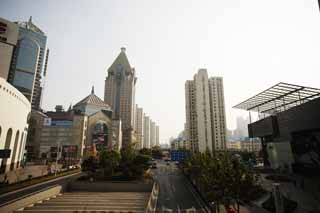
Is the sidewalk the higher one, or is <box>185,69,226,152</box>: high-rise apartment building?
<box>185,69,226,152</box>: high-rise apartment building

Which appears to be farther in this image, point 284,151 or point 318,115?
point 284,151

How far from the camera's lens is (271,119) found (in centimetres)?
3127

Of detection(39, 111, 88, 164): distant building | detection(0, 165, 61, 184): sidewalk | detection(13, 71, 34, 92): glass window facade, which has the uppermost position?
detection(13, 71, 34, 92): glass window facade

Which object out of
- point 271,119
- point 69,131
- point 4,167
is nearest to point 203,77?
point 271,119

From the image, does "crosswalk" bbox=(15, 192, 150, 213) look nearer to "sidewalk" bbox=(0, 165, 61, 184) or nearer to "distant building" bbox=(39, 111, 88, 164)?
"sidewalk" bbox=(0, 165, 61, 184)

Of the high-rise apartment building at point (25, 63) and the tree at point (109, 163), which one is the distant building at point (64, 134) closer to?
the high-rise apartment building at point (25, 63)

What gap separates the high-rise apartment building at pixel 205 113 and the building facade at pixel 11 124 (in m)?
68.2

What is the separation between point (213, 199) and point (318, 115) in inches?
683

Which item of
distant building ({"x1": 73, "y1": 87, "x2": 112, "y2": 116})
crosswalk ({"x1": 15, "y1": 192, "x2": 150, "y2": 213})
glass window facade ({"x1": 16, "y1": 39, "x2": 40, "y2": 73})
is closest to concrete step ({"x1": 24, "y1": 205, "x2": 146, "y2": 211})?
crosswalk ({"x1": 15, "y1": 192, "x2": 150, "y2": 213})

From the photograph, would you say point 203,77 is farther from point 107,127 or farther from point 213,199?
point 213,199

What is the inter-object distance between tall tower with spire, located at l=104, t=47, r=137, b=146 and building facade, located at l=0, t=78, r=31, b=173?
76.8m

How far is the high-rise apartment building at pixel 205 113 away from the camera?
87188mm

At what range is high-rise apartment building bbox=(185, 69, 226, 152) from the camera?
87.2 m

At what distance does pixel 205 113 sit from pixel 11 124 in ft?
250
